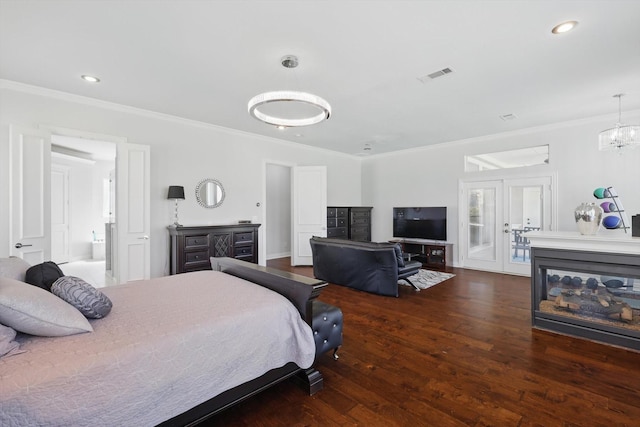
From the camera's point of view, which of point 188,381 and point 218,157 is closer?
point 188,381

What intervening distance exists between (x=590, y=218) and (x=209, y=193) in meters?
5.37

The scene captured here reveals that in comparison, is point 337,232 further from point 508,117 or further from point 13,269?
point 13,269

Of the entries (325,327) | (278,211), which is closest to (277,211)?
(278,211)

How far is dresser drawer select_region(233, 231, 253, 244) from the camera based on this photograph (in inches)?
205

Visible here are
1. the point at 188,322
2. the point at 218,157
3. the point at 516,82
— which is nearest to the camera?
the point at 188,322

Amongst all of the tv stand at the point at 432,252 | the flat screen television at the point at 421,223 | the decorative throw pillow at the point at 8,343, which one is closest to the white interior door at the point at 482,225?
the tv stand at the point at 432,252

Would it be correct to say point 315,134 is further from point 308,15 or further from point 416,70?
point 308,15

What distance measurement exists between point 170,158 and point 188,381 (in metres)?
4.25

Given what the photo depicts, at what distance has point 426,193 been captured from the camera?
7172 mm

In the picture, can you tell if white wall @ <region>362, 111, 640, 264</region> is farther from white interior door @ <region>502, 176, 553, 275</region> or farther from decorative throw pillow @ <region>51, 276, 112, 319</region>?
decorative throw pillow @ <region>51, 276, 112, 319</region>

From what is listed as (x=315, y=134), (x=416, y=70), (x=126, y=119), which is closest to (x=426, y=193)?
(x=315, y=134)

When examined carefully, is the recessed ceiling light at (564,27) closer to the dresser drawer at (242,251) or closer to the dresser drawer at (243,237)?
the dresser drawer at (243,237)

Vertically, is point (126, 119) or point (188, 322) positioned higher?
point (126, 119)

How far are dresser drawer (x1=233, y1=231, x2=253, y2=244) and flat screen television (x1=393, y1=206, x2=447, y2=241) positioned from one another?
12.4 feet
